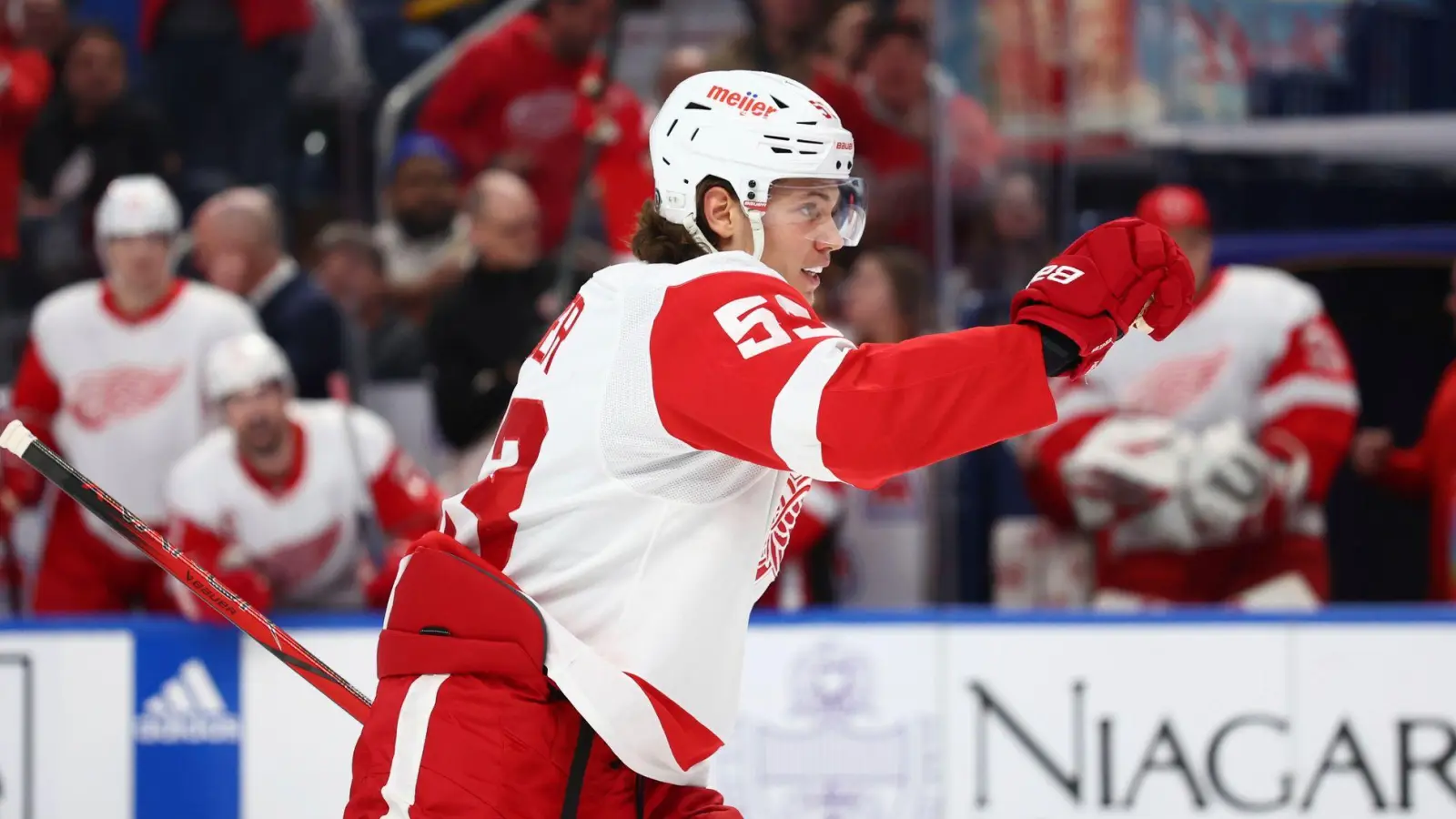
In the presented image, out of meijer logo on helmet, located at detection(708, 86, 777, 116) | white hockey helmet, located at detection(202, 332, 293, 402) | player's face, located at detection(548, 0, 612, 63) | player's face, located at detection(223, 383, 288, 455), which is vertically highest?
player's face, located at detection(548, 0, 612, 63)

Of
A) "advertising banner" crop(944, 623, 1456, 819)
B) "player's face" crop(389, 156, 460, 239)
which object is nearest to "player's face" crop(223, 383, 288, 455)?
"player's face" crop(389, 156, 460, 239)

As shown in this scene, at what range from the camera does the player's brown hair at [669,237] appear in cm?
224

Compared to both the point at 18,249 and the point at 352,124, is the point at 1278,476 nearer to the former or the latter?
the point at 352,124

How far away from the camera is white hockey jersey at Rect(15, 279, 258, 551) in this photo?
4816 mm

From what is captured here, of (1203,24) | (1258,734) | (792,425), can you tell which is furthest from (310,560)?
(792,425)

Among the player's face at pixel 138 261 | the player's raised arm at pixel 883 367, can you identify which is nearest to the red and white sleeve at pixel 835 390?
the player's raised arm at pixel 883 367

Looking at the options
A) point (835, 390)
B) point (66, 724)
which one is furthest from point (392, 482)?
point (835, 390)

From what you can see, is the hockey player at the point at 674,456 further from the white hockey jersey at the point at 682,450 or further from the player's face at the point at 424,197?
the player's face at the point at 424,197

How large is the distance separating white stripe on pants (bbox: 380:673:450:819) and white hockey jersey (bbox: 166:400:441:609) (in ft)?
7.78

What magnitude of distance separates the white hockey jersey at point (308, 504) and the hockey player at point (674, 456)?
7.72ft

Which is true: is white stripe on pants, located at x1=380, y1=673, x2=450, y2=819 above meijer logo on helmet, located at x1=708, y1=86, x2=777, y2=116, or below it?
below

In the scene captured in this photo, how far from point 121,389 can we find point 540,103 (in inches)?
48.7

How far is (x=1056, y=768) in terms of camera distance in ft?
13.2

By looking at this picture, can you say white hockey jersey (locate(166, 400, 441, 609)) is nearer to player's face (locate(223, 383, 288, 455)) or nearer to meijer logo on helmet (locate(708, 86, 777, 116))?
player's face (locate(223, 383, 288, 455))
